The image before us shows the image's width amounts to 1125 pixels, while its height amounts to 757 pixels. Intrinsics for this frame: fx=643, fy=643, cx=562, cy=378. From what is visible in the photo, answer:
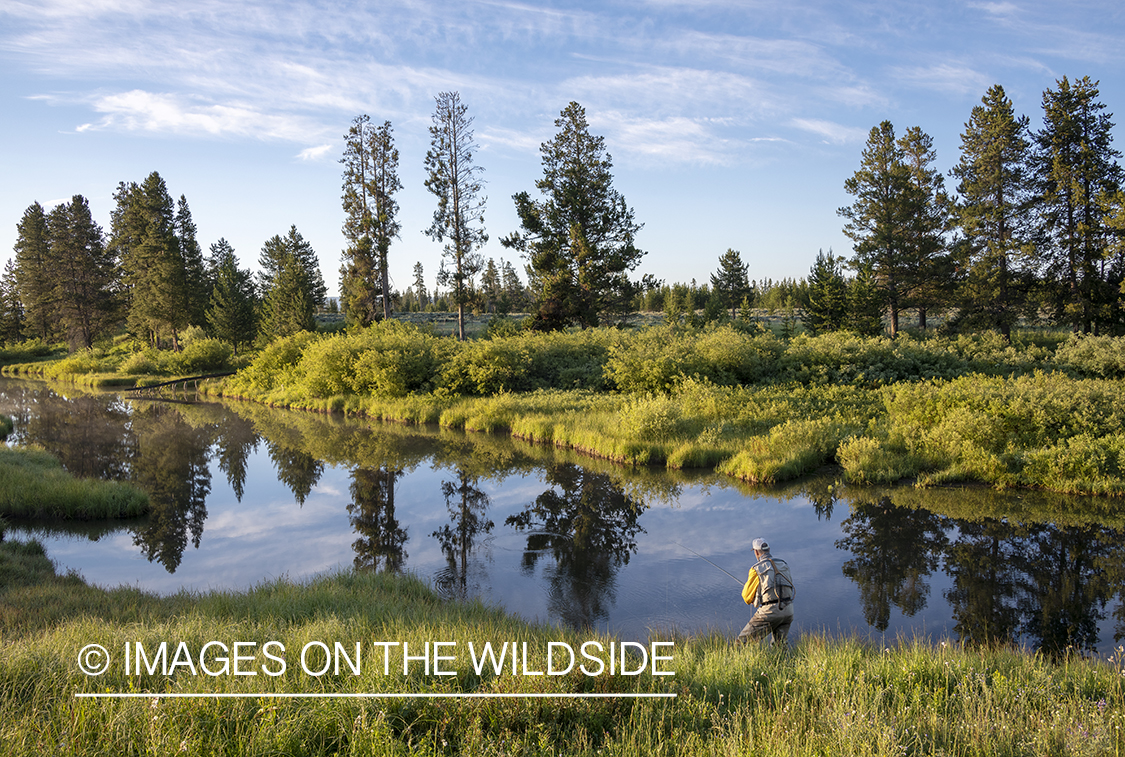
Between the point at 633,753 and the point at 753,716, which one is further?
the point at 753,716

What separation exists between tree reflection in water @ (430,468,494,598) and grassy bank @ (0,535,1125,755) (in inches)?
151

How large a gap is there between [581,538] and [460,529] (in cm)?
272

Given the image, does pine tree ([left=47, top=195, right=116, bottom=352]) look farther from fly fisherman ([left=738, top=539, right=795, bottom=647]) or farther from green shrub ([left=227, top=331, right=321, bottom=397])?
fly fisherman ([left=738, top=539, right=795, bottom=647])

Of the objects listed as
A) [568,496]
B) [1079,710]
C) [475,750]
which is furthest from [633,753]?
[568,496]

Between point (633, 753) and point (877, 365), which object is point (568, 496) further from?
point (877, 365)

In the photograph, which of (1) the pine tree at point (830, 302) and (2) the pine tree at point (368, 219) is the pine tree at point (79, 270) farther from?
(1) the pine tree at point (830, 302)

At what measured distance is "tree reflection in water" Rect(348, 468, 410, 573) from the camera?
11.8m

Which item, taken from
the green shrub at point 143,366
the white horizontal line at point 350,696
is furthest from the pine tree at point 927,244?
the green shrub at point 143,366

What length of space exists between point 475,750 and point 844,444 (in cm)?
1468

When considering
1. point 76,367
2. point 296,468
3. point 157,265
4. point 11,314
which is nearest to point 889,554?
point 296,468

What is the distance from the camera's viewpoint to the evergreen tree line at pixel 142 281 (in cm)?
5325

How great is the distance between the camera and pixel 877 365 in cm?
2325

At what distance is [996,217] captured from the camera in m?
35.1

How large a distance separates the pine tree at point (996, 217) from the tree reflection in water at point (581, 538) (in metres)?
29.8
